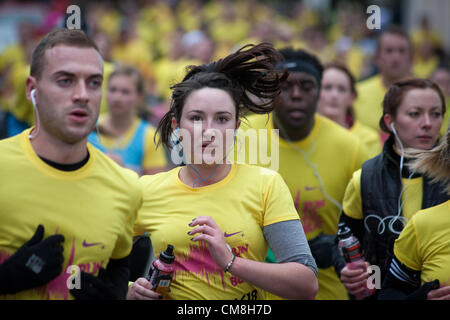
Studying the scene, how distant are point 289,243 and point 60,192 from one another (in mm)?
1089

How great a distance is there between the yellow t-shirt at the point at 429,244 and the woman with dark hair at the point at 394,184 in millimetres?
358

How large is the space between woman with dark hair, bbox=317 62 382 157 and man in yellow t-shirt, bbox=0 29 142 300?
3246mm

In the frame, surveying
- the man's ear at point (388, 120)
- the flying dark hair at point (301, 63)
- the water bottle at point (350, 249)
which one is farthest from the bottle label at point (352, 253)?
the flying dark hair at point (301, 63)

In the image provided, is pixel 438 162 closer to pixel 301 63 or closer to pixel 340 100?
pixel 301 63

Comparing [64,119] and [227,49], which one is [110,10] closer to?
[227,49]

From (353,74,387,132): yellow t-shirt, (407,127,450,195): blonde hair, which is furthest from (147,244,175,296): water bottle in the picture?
(353,74,387,132): yellow t-shirt

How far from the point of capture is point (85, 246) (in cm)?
310

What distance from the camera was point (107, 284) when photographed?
323 centimetres

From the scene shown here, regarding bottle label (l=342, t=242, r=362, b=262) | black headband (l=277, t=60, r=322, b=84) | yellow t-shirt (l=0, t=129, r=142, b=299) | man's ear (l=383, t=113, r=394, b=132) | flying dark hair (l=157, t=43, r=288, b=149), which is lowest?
bottle label (l=342, t=242, r=362, b=262)

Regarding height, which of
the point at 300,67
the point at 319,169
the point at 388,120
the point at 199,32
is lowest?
the point at 319,169

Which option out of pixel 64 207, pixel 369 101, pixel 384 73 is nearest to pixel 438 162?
pixel 64 207

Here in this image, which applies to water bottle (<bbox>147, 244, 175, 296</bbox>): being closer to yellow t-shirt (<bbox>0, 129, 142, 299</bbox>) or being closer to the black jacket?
yellow t-shirt (<bbox>0, 129, 142, 299</bbox>)

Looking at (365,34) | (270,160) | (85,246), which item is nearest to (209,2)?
(365,34)

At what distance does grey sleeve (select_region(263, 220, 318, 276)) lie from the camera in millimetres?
3193
